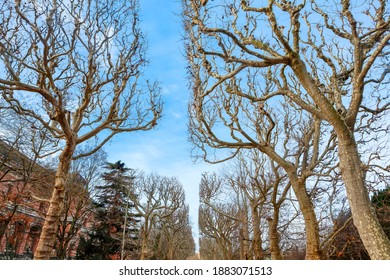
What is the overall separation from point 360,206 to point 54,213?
7344 mm

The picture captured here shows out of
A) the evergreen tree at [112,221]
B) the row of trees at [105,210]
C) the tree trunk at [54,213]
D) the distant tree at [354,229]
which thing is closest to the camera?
the tree trunk at [54,213]

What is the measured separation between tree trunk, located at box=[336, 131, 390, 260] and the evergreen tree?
23.9m

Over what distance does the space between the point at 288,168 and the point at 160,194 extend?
2163cm

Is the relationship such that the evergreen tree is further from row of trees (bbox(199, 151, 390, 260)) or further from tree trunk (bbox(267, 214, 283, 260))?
tree trunk (bbox(267, 214, 283, 260))

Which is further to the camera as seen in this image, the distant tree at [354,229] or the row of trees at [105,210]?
the row of trees at [105,210]

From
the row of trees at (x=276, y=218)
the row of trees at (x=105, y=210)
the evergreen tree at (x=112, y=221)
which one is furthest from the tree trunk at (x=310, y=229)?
the evergreen tree at (x=112, y=221)

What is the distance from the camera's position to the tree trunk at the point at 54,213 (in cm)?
699

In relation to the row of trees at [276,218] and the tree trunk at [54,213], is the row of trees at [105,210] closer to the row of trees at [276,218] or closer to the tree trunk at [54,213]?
the row of trees at [276,218]

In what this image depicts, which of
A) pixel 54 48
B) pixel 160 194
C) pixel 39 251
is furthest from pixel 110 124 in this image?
pixel 160 194

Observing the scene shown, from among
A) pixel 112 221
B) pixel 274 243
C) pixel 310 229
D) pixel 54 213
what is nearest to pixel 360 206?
pixel 310 229

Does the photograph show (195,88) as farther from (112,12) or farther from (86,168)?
(86,168)

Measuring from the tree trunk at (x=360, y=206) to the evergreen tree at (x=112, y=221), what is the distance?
2387 centimetres

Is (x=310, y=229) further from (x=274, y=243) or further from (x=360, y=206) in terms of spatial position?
(x=360, y=206)
